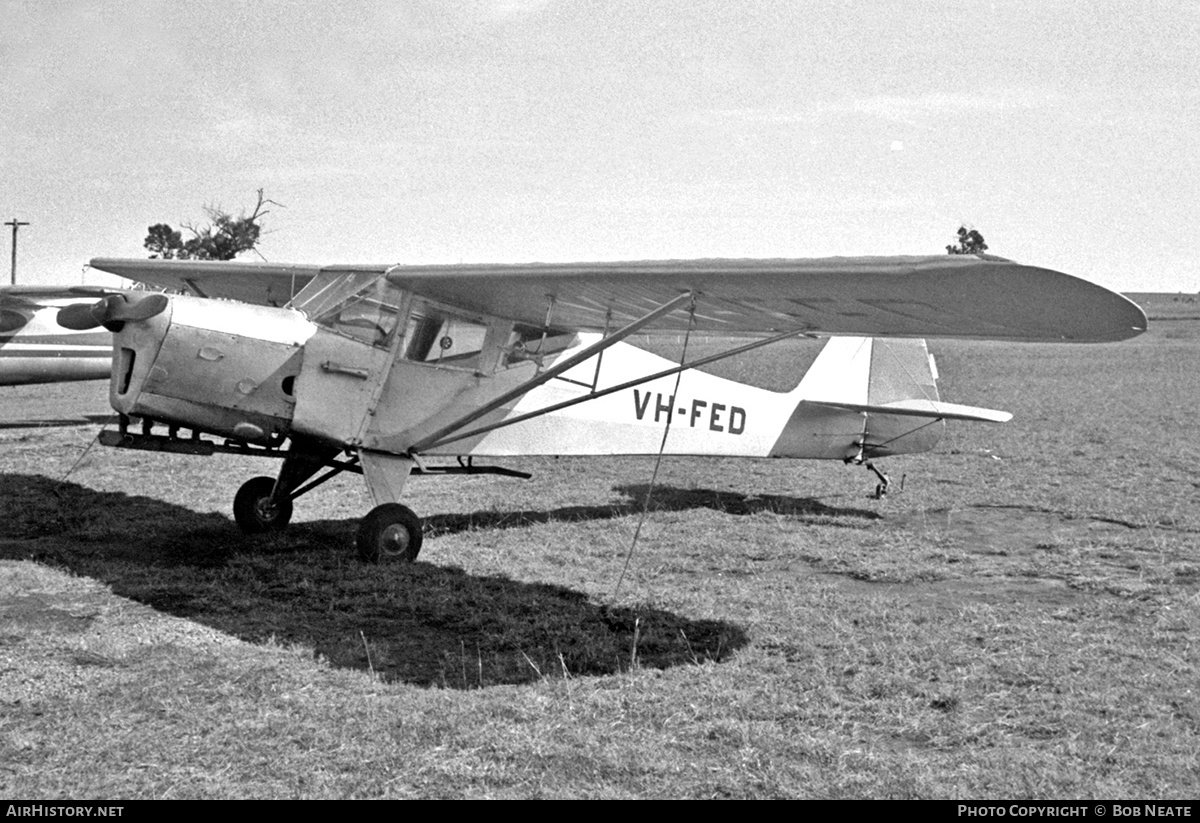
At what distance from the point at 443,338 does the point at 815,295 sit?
3430 mm

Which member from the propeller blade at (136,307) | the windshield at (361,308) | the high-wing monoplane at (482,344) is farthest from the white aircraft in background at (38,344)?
the propeller blade at (136,307)

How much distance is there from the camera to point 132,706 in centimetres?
500

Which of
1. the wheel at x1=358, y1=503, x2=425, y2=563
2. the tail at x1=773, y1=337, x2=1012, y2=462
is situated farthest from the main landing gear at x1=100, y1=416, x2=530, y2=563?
the tail at x1=773, y1=337, x2=1012, y2=462

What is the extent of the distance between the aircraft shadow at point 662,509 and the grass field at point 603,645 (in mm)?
56

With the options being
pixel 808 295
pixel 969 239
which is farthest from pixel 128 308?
pixel 969 239

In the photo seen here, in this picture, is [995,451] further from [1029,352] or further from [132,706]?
[1029,352]

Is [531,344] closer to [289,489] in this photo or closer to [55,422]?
[289,489]

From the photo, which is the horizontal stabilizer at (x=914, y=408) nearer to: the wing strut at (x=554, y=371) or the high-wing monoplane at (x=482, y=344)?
the high-wing monoplane at (x=482, y=344)

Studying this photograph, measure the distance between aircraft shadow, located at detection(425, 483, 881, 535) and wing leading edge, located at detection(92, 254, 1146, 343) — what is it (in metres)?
2.10

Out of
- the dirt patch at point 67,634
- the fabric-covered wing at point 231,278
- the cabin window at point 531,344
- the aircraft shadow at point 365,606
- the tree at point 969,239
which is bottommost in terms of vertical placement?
the dirt patch at point 67,634

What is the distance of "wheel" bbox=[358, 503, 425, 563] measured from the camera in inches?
321

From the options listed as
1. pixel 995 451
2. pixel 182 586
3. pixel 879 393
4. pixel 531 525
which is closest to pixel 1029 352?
pixel 995 451

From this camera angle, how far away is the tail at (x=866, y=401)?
1182 cm

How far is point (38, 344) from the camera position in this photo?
→ 18609 mm
